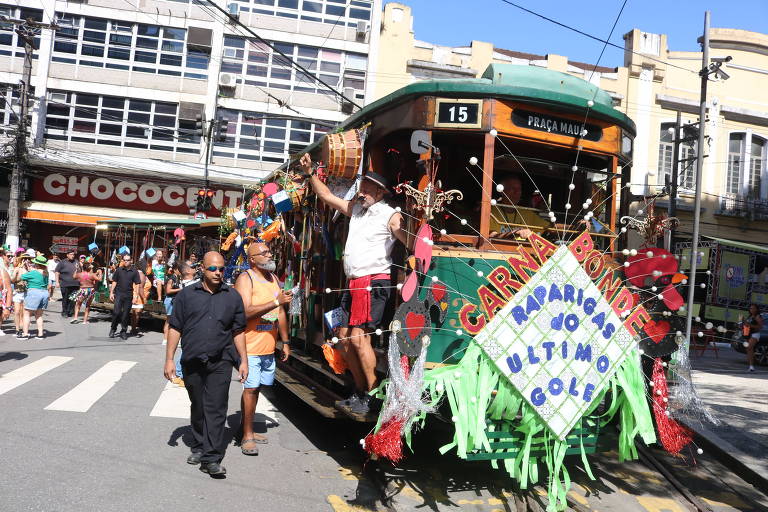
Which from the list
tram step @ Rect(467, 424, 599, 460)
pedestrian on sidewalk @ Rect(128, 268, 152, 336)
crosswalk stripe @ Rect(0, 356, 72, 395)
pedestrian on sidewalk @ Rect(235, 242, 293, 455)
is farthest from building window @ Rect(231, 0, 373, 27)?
tram step @ Rect(467, 424, 599, 460)

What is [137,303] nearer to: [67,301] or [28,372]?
[67,301]

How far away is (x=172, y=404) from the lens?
26.6ft

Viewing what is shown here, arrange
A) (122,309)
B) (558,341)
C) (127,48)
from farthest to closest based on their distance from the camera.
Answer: (127,48)
(122,309)
(558,341)

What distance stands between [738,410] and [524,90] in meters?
6.14

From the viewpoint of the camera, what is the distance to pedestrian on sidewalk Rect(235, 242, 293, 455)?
245 inches

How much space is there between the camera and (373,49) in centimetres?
2908

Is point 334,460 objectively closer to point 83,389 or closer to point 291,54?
point 83,389

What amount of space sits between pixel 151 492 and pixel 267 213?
526 cm

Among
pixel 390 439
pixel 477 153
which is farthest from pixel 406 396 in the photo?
pixel 477 153

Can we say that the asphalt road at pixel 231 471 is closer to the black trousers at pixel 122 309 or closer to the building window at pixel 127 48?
the black trousers at pixel 122 309

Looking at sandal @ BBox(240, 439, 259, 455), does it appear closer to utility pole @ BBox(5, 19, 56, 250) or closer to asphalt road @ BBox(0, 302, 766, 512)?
asphalt road @ BBox(0, 302, 766, 512)

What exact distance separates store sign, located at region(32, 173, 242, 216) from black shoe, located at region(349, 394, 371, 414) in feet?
79.3

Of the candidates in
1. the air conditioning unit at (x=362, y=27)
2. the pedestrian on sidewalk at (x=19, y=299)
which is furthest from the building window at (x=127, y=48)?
the pedestrian on sidewalk at (x=19, y=299)

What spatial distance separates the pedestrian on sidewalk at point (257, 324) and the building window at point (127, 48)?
24761 millimetres
